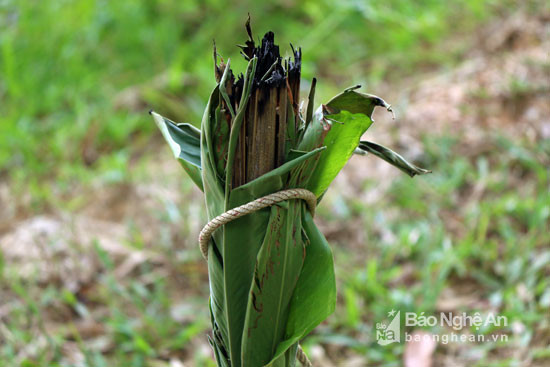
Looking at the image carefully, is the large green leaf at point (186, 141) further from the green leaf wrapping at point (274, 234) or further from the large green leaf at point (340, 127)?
the large green leaf at point (340, 127)

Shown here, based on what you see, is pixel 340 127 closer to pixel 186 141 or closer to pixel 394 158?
pixel 394 158

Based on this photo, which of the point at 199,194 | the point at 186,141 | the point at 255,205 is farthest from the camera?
the point at 199,194

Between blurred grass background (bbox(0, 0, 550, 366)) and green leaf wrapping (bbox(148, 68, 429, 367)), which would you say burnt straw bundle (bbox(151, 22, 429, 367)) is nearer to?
green leaf wrapping (bbox(148, 68, 429, 367))

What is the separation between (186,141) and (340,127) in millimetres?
186

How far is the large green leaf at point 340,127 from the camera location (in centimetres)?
55

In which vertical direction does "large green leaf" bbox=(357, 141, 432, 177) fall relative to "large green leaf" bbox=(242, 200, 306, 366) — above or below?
above

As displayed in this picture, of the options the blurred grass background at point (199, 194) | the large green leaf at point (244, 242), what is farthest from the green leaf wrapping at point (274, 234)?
the blurred grass background at point (199, 194)

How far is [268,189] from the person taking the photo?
1.77 feet

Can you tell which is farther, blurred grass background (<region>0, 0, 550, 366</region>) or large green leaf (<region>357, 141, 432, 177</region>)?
blurred grass background (<region>0, 0, 550, 366</region>)

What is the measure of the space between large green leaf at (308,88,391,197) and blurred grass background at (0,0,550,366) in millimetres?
748

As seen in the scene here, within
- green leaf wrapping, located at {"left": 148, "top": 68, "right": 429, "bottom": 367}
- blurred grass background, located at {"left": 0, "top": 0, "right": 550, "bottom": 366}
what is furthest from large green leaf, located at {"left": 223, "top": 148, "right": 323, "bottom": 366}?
blurred grass background, located at {"left": 0, "top": 0, "right": 550, "bottom": 366}

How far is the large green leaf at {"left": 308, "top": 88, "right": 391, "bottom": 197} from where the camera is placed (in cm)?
55

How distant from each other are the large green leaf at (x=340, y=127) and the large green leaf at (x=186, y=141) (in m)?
0.13

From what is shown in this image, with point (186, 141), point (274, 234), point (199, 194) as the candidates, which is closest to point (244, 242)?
point (274, 234)
